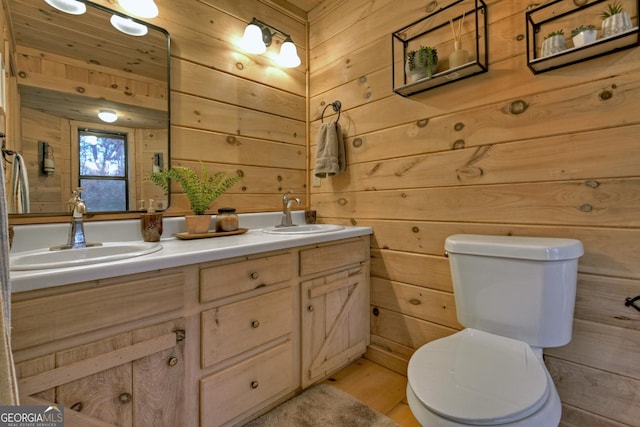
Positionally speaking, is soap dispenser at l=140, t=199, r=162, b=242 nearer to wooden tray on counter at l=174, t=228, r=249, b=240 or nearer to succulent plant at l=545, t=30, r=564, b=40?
wooden tray on counter at l=174, t=228, r=249, b=240

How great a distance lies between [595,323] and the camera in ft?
3.61

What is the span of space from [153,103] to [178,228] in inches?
24.6

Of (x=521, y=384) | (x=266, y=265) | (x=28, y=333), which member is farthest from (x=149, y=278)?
(x=521, y=384)

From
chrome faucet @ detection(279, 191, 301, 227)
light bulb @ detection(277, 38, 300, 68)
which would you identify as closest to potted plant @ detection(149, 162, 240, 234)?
chrome faucet @ detection(279, 191, 301, 227)

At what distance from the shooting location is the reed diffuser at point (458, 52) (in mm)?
1328

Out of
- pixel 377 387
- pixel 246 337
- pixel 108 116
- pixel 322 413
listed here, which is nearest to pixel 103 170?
pixel 108 116

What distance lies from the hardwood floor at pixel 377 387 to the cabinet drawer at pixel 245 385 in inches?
14.4

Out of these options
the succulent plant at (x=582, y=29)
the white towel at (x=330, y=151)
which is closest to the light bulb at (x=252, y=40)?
the white towel at (x=330, y=151)

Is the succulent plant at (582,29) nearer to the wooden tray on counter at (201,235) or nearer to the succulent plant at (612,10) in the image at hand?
the succulent plant at (612,10)

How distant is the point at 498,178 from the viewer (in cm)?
131

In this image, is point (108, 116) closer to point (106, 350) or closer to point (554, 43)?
point (106, 350)

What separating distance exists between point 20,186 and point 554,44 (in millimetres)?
2081

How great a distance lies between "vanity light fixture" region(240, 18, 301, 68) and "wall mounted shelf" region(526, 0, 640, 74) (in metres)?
1.27

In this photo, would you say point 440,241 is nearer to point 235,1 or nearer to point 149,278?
point 149,278
